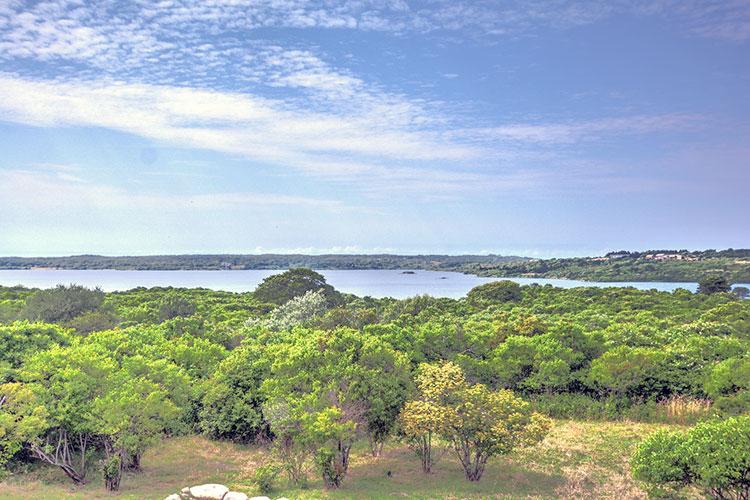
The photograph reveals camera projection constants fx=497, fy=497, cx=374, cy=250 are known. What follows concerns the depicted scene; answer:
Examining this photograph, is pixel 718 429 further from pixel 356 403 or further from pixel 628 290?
pixel 628 290

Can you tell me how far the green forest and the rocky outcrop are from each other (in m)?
1.52

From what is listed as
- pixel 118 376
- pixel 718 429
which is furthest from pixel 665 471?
pixel 118 376

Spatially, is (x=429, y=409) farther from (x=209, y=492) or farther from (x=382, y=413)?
(x=209, y=492)

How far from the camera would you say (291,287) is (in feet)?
281

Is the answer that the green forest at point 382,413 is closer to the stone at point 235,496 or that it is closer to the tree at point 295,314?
the stone at point 235,496

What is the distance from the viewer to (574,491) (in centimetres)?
2014

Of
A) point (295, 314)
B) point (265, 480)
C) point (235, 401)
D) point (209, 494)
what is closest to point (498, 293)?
point (295, 314)

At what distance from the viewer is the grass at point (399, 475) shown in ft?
66.5

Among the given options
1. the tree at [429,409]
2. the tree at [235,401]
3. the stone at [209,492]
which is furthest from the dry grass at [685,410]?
the stone at [209,492]

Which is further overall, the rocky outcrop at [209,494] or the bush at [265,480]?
the bush at [265,480]

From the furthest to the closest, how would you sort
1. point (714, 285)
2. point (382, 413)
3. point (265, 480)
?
1. point (714, 285)
2. point (382, 413)
3. point (265, 480)

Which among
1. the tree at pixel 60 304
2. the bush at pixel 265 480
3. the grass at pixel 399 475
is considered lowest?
the grass at pixel 399 475

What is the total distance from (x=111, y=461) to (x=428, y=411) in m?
13.4

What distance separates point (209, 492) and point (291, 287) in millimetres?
66791
